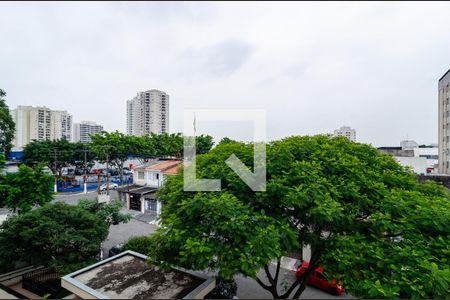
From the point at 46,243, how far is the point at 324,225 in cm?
838

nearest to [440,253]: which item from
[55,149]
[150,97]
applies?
[55,149]

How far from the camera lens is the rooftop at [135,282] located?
5.43m

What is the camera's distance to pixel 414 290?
3709 mm

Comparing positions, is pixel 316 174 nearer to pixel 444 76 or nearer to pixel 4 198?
pixel 4 198

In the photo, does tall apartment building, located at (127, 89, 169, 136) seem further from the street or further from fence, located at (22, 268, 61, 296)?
fence, located at (22, 268, 61, 296)

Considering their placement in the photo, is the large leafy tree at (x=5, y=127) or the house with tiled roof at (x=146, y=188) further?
the house with tiled roof at (x=146, y=188)

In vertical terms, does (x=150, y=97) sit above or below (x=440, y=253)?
above

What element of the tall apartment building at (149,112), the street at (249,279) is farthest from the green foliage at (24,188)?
the tall apartment building at (149,112)

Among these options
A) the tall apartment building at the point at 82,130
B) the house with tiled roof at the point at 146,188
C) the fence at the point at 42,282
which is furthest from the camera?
the tall apartment building at the point at 82,130

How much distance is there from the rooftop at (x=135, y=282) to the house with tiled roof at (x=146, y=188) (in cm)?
1273

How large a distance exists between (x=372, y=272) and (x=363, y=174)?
89.3 inches

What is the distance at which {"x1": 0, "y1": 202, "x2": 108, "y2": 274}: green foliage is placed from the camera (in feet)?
25.2

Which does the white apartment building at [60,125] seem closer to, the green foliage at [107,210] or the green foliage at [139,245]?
the green foliage at [107,210]

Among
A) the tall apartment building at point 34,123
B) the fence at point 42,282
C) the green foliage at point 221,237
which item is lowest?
the fence at point 42,282
